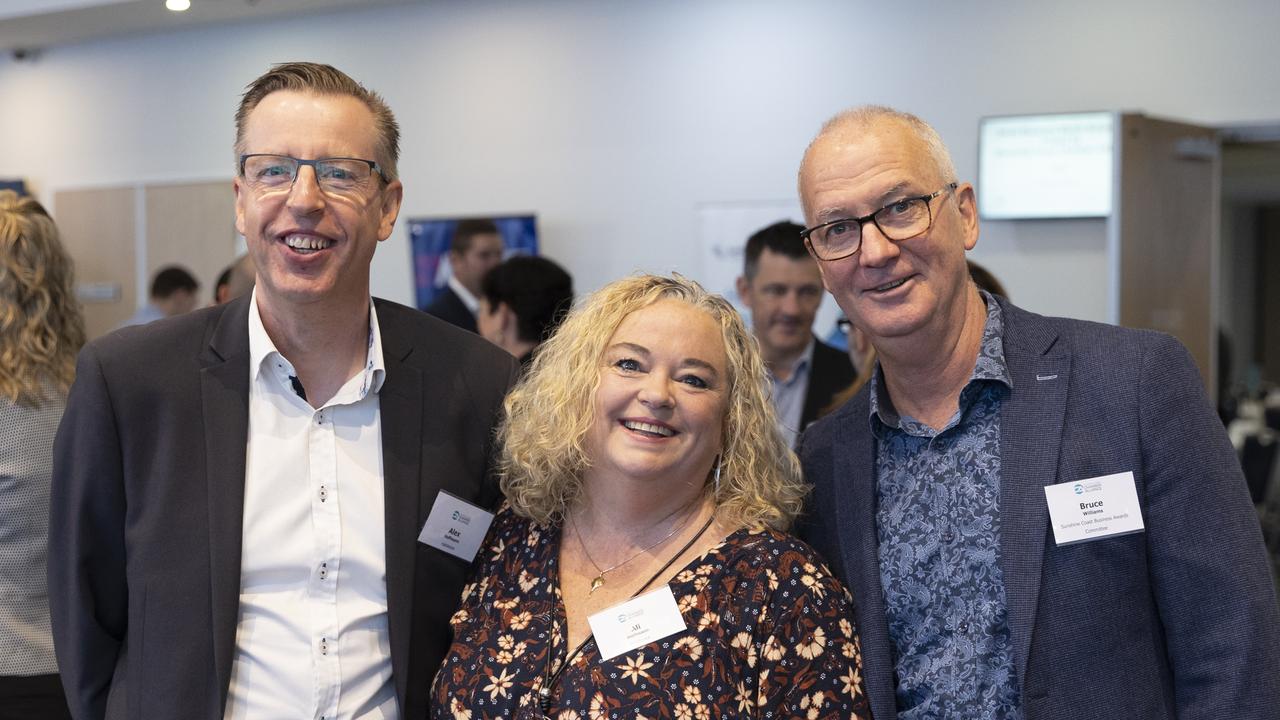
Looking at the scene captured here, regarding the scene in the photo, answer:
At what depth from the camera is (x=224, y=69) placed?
775cm

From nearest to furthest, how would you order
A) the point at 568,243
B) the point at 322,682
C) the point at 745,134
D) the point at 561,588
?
the point at 322,682 → the point at 561,588 → the point at 745,134 → the point at 568,243

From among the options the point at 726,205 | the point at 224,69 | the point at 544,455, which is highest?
the point at 224,69

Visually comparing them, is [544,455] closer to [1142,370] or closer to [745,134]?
[1142,370]

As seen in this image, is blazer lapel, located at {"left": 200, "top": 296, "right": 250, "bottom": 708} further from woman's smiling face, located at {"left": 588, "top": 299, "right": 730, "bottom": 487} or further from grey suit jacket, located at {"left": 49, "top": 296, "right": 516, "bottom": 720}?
woman's smiling face, located at {"left": 588, "top": 299, "right": 730, "bottom": 487}

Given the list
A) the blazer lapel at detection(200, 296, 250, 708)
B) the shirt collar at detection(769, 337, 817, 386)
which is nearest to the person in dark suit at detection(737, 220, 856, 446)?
the shirt collar at detection(769, 337, 817, 386)

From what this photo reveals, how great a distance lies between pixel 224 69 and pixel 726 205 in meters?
3.78

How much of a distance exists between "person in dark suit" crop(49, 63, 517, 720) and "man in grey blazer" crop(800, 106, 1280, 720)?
816 mm

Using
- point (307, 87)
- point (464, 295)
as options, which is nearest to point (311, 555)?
point (307, 87)

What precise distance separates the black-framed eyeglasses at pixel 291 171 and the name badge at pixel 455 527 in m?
0.60

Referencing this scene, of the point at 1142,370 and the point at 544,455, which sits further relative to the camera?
the point at 544,455

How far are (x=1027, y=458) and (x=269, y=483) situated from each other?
51.1 inches

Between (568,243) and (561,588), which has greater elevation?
(568,243)

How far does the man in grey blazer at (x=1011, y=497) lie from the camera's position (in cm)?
175

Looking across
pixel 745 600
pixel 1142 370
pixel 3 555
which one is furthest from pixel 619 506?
pixel 3 555
